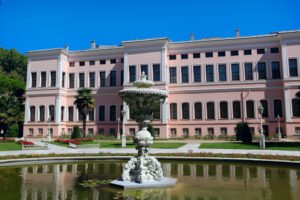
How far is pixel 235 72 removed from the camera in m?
39.4

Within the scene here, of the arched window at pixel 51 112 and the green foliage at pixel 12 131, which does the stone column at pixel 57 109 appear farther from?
the green foliage at pixel 12 131

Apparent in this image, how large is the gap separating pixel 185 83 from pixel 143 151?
1251 inches

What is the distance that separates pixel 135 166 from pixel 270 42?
3516 cm

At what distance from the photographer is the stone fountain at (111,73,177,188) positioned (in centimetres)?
892

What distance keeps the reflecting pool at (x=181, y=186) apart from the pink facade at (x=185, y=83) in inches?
1055

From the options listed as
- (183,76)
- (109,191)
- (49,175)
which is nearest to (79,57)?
(183,76)

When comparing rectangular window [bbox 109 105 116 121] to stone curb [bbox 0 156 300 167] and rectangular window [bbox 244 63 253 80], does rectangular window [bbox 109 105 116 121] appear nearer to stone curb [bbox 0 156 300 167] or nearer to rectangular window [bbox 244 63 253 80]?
rectangular window [bbox 244 63 253 80]

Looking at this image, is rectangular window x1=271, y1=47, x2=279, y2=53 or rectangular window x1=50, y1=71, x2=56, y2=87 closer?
rectangular window x1=271, y1=47, x2=279, y2=53

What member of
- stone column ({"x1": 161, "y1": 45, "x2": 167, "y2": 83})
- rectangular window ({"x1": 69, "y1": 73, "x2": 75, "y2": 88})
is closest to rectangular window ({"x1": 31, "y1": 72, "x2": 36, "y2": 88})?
rectangular window ({"x1": 69, "y1": 73, "x2": 75, "y2": 88})

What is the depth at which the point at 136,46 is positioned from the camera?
1599 inches

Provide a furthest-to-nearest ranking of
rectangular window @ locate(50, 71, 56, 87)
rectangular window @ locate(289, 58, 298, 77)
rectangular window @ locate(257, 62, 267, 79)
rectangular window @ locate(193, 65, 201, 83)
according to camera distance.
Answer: rectangular window @ locate(50, 71, 56, 87) < rectangular window @ locate(193, 65, 201, 83) < rectangular window @ locate(257, 62, 267, 79) < rectangular window @ locate(289, 58, 298, 77)

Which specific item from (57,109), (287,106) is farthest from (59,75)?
(287,106)

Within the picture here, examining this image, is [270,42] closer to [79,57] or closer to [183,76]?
[183,76]

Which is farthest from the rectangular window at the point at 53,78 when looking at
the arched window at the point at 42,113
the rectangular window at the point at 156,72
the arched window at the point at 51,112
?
the rectangular window at the point at 156,72
